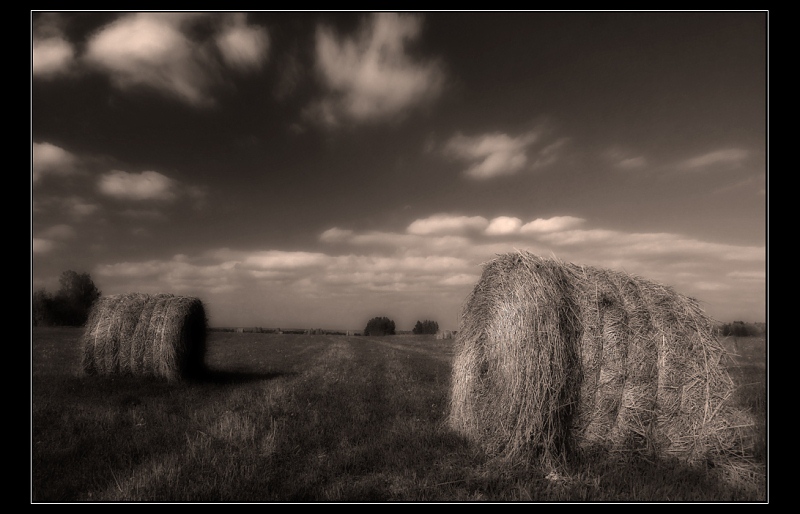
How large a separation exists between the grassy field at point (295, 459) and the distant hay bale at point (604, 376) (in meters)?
0.37

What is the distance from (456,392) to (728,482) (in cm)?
430

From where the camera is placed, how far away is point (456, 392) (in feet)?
27.8

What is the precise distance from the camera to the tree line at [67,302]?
53.4m

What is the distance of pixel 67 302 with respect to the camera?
57531 millimetres

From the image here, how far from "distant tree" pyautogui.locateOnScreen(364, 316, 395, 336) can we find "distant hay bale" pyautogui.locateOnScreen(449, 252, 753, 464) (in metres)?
79.0

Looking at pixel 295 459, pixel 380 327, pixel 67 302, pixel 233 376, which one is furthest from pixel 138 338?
pixel 380 327

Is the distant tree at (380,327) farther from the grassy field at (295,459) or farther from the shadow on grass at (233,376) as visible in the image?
the grassy field at (295,459)

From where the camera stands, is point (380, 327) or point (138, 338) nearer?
point (138, 338)

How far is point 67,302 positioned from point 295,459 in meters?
66.7

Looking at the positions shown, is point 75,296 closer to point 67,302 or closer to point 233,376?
point 67,302

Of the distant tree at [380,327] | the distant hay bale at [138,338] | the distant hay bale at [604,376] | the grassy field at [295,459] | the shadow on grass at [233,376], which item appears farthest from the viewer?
the distant tree at [380,327]

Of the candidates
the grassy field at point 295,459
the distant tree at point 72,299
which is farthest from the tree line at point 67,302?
the grassy field at point 295,459

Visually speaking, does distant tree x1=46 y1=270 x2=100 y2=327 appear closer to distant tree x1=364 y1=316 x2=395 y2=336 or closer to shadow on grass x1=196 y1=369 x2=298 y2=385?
distant tree x1=364 y1=316 x2=395 y2=336

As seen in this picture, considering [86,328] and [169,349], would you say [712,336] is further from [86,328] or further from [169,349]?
[86,328]
